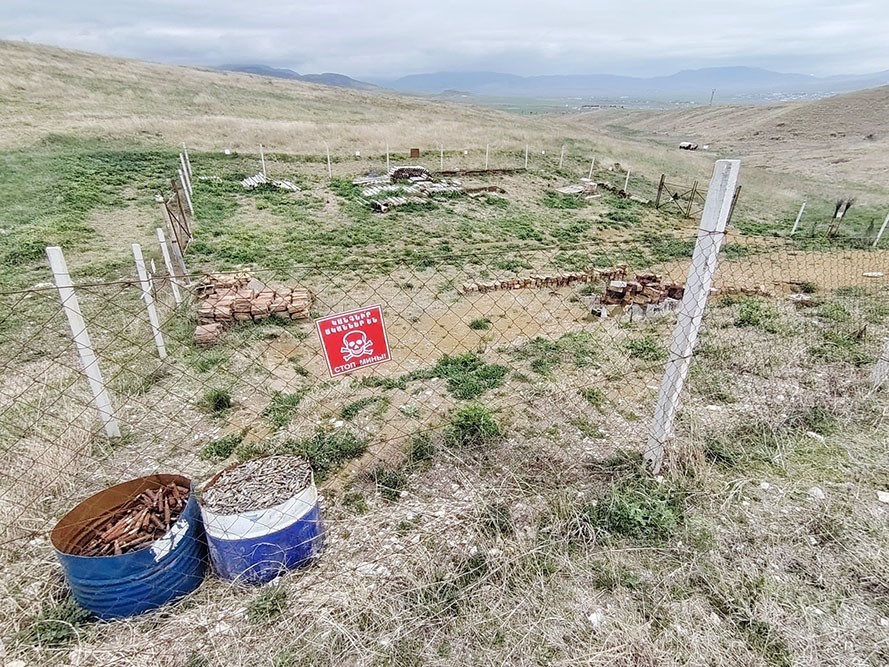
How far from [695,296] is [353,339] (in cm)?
198

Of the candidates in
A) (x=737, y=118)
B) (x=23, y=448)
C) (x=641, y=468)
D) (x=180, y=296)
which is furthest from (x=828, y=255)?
(x=737, y=118)

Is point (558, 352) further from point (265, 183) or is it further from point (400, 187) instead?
point (265, 183)

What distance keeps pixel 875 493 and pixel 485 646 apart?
8.77ft

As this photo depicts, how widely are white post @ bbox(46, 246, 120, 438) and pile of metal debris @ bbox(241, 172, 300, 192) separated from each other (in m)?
12.2

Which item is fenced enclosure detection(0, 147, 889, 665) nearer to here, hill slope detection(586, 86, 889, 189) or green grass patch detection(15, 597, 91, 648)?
green grass patch detection(15, 597, 91, 648)

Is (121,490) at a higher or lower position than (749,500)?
higher

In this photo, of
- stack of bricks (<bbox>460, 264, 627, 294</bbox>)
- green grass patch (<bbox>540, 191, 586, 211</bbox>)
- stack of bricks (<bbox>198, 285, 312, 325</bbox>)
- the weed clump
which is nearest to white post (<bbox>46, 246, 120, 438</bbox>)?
stack of bricks (<bbox>198, 285, 312, 325</bbox>)

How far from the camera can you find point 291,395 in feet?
14.8

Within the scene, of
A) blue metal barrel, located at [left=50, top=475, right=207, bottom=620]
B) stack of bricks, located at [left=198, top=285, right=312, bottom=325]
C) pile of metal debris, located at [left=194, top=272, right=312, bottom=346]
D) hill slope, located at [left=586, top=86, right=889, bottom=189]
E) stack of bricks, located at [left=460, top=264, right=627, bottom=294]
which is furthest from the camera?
hill slope, located at [left=586, top=86, right=889, bottom=189]

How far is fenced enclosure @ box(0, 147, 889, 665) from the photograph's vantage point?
7.02 ft

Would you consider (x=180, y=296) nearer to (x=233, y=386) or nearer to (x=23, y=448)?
(x=233, y=386)

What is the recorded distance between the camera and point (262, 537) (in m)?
2.25

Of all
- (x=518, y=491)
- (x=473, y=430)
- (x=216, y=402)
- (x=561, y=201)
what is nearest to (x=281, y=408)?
(x=216, y=402)

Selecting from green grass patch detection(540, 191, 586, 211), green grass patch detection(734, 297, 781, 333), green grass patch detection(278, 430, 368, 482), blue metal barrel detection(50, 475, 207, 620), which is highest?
blue metal barrel detection(50, 475, 207, 620)
